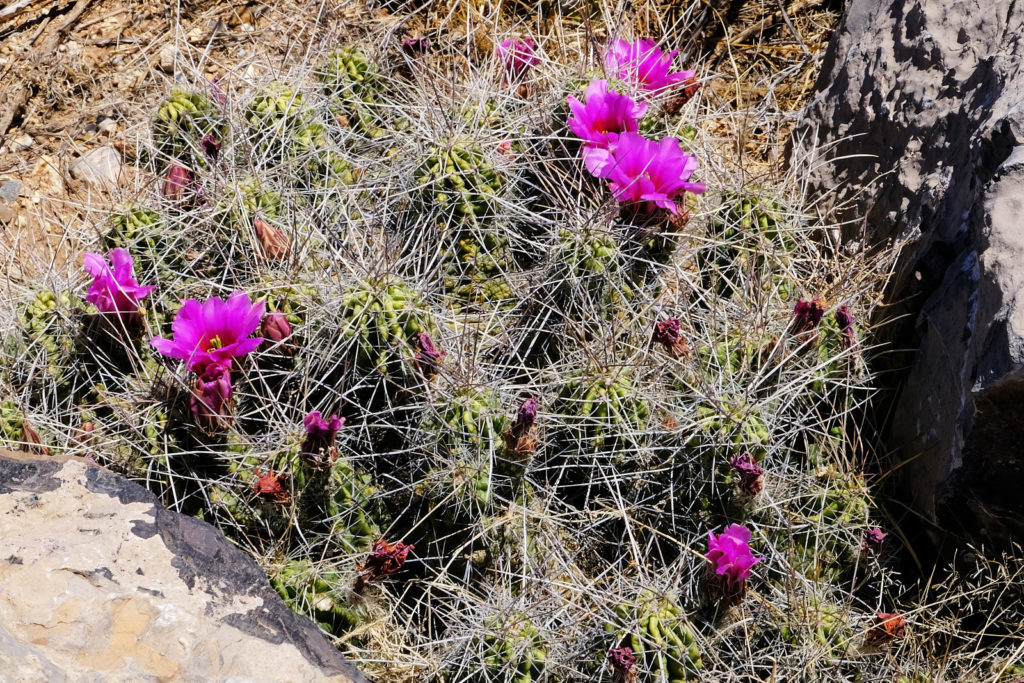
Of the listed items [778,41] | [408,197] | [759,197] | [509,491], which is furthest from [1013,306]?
[778,41]

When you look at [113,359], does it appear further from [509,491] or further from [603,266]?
[603,266]

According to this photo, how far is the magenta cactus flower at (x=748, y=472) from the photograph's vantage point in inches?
88.7

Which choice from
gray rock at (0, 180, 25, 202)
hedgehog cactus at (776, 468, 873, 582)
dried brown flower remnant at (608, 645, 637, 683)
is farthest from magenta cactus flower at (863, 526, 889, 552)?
gray rock at (0, 180, 25, 202)

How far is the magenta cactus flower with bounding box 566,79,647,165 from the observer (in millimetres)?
2555

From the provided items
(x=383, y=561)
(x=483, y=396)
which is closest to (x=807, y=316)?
(x=483, y=396)

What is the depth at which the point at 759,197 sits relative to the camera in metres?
2.79

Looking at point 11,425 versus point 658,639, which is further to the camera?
point 11,425

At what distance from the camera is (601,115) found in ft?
8.50

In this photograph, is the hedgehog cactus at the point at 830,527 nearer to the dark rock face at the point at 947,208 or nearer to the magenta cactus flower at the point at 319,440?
the dark rock face at the point at 947,208

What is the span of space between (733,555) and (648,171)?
108cm

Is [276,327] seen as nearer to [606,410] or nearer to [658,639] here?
[606,410]

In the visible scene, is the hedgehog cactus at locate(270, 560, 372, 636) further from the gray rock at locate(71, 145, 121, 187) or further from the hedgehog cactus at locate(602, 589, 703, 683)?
the gray rock at locate(71, 145, 121, 187)

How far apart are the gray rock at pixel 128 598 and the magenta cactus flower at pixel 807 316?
5.01 feet

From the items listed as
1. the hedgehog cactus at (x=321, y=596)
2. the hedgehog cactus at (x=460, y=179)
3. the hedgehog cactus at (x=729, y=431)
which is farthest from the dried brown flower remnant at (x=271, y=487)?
the hedgehog cactus at (x=729, y=431)
